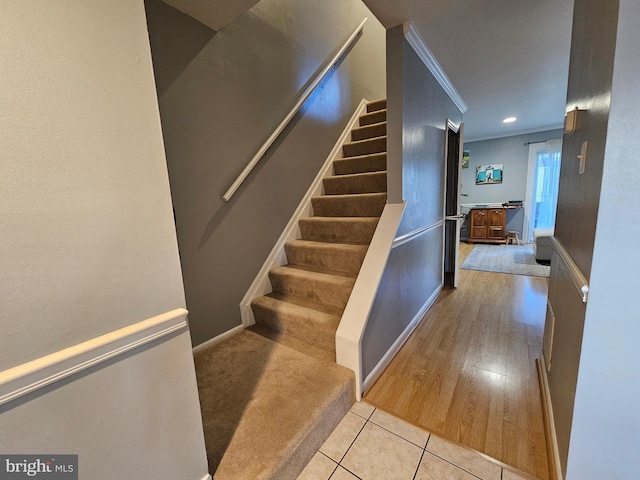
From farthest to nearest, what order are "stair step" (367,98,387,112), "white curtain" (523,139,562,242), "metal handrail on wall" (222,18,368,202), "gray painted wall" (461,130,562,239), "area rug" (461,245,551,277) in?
1. "gray painted wall" (461,130,562,239)
2. "white curtain" (523,139,562,242)
3. "area rug" (461,245,551,277)
4. "stair step" (367,98,387,112)
5. "metal handrail on wall" (222,18,368,202)

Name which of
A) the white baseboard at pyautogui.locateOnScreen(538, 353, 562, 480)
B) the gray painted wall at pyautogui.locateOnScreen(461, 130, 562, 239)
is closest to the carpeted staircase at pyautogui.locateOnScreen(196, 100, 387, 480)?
the white baseboard at pyautogui.locateOnScreen(538, 353, 562, 480)

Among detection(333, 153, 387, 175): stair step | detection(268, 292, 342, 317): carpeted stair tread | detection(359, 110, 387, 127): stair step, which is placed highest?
detection(359, 110, 387, 127): stair step

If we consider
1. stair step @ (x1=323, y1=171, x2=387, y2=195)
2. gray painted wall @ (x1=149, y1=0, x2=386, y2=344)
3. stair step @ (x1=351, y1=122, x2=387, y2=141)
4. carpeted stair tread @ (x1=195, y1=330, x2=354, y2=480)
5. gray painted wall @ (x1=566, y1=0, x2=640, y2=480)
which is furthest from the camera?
stair step @ (x1=351, y1=122, x2=387, y2=141)

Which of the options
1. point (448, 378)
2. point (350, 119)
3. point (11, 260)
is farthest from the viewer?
point (350, 119)

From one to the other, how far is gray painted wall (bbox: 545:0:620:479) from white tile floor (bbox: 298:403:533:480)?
13.8 inches

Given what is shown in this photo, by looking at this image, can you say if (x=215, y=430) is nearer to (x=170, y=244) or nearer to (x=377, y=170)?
(x=170, y=244)

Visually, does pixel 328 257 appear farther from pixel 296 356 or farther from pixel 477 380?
pixel 477 380

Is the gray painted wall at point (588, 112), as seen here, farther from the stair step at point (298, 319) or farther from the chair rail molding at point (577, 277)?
the stair step at point (298, 319)

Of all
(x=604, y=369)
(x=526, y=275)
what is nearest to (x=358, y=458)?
(x=604, y=369)

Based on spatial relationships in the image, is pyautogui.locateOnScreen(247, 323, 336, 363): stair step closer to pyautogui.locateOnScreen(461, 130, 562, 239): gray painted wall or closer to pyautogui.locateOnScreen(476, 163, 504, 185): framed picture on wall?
pyautogui.locateOnScreen(461, 130, 562, 239): gray painted wall

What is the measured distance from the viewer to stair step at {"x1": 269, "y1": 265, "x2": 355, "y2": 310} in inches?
73.0

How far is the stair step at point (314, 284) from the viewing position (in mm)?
1855

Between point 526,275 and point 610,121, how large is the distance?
141 inches

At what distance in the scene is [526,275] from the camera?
3.61 metres
